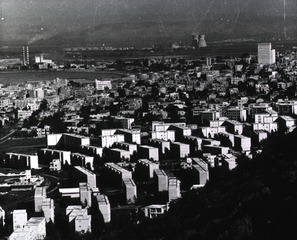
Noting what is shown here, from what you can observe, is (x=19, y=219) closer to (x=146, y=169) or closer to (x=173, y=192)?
(x=173, y=192)

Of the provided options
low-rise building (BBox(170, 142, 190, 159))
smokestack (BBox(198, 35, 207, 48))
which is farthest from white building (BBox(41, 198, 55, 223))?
smokestack (BBox(198, 35, 207, 48))

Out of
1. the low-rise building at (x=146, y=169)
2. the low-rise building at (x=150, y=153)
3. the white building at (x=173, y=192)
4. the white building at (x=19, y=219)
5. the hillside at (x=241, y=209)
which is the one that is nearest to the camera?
the hillside at (x=241, y=209)

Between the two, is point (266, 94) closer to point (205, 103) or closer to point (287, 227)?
point (205, 103)

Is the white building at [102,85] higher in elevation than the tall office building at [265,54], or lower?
lower

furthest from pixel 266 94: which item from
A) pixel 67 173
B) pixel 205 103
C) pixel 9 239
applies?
pixel 9 239

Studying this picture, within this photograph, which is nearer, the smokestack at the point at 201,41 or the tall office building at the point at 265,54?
the tall office building at the point at 265,54

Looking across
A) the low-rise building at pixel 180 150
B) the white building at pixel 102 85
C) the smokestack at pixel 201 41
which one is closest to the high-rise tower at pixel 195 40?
the smokestack at pixel 201 41

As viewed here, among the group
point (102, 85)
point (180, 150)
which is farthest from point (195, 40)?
point (180, 150)

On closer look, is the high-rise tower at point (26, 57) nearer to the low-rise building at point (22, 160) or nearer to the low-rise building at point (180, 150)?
the low-rise building at point (22, 160)
